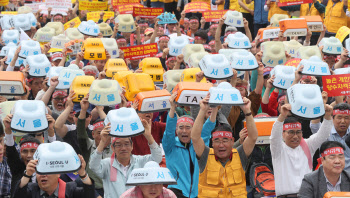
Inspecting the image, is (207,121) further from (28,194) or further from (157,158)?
(28,194)

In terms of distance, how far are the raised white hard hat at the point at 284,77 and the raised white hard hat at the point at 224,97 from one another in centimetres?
255

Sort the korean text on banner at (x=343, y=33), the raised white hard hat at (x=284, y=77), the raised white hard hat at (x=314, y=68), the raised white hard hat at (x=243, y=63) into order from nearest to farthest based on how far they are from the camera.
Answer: the raised white hard hat at (x=314, y=68)
the raised white hard hat at (x=284, y=77)
the raised white hard hat at (x=243, y=63)
the korean text on banner at (x=343, y=33)

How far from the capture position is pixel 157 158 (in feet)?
25.6

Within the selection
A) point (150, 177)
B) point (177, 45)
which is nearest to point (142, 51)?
point (177, 45)

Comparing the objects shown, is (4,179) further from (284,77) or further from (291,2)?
(291,2)

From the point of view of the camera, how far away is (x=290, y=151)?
821 centimetres

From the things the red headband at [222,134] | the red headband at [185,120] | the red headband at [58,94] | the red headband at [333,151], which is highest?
the red headband at [222,134]

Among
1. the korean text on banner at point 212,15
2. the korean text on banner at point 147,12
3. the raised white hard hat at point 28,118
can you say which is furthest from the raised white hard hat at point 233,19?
the raised white hard hat at point 28,118

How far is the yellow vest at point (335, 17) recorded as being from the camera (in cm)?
1516

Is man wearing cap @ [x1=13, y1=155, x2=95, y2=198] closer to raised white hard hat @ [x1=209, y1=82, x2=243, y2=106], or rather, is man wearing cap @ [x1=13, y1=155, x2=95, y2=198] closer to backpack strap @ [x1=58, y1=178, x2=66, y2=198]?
backpack strap @ [x1=58, y1=178, x2=66, y2=198]

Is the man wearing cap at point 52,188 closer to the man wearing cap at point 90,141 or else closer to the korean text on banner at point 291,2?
the man wearing cap at point 90,141

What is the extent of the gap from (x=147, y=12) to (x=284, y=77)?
7138mm

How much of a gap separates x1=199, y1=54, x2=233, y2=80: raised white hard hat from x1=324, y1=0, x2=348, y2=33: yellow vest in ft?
20.1

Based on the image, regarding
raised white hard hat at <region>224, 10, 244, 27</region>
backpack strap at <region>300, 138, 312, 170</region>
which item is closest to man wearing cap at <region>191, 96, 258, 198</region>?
backpack strap at <region>300, 138, 312, 170</region>
